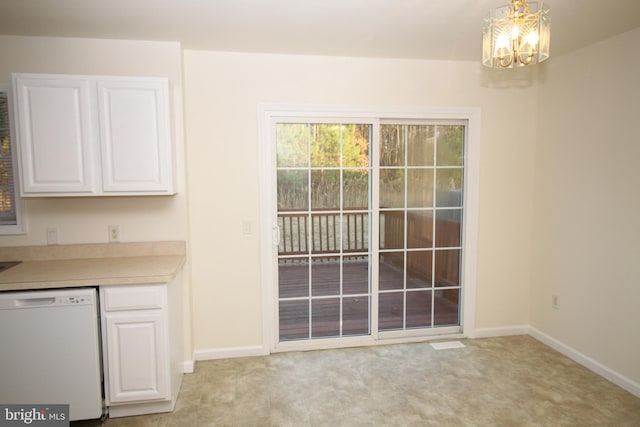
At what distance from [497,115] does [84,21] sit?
3.31m

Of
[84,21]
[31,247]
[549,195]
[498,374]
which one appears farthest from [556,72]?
[31,247]

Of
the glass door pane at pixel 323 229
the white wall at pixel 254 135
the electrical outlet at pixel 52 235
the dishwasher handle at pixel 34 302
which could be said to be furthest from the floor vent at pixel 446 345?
the electrical outlet at pixel 52 235

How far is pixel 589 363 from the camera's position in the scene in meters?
3.21

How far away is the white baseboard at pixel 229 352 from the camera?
3.39 m

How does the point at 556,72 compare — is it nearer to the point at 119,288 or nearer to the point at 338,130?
the point at 338,130

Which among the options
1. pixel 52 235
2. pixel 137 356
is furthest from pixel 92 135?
pixel 137 356

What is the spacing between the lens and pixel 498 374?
312 cm

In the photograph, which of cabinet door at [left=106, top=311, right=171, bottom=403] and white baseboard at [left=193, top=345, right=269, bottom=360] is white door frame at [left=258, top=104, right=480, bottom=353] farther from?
cabinet door at [left=106, top=311, right=171, bottom=403]

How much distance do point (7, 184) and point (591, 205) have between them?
4.38 metres

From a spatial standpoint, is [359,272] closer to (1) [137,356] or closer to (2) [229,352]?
(2) [229,352]

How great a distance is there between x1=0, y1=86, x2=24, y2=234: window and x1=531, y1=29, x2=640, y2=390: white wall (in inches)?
167

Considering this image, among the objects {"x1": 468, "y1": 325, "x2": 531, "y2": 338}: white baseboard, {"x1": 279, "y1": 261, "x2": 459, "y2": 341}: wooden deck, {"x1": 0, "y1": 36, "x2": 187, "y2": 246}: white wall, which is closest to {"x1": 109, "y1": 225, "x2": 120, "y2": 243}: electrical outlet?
{"x1": 0, "y1": 36, "x2": 187, "y2": 246}: white wall

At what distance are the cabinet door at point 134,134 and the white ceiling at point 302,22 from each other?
41cm

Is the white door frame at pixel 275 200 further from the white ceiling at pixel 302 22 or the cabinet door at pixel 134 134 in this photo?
the cabinet door at pixel 134 134
